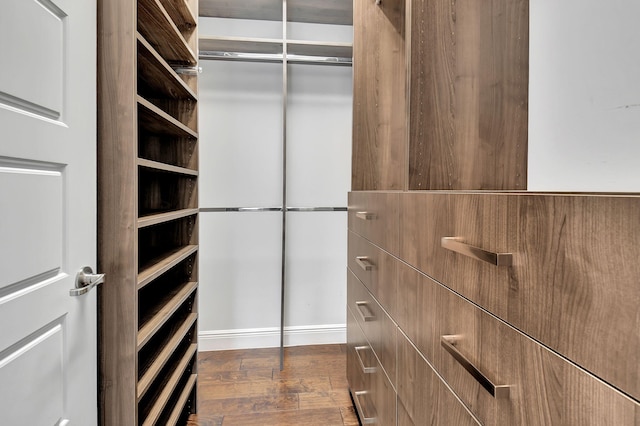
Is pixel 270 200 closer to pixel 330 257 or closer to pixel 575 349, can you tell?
pixel 330 257

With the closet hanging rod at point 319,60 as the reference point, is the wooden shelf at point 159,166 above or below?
below

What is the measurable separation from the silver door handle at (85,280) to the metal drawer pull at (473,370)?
32.8 inches

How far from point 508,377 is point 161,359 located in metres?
1.05

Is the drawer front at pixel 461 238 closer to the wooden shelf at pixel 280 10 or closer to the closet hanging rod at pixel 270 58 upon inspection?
the closet hanging rod at pixel 270 58

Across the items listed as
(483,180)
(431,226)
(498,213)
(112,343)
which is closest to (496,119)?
(483,180)

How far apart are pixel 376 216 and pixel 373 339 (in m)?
0.48

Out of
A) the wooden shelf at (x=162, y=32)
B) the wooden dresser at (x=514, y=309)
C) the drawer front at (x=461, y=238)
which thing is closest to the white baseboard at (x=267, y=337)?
Answer: the wooden dresser at (x=514, y=309)

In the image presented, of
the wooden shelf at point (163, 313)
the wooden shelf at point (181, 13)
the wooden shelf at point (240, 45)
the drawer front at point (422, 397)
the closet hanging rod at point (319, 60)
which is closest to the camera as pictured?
the drawer front at point (422, 397)

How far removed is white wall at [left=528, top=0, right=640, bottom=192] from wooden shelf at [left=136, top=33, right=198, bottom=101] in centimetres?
116

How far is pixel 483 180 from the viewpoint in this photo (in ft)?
3.40

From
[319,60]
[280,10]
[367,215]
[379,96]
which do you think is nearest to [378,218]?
[367,215]

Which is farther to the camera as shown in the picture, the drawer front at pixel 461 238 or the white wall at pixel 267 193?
the white wall at pixel 267 193

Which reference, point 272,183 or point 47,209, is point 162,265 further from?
point 272,183

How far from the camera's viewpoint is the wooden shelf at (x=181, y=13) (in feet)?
4.61
